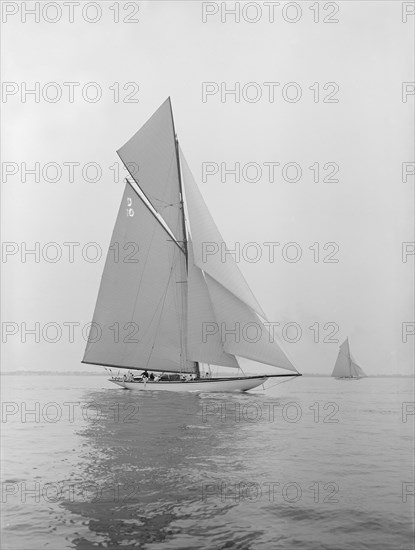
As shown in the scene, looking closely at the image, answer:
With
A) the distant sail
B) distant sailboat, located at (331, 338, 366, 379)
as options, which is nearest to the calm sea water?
the distant sail

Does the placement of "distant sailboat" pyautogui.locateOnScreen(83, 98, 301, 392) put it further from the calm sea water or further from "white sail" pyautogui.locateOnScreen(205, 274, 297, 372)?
the calm sea water

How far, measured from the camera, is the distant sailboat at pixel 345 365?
101 metres

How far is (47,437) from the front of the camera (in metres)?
18.2

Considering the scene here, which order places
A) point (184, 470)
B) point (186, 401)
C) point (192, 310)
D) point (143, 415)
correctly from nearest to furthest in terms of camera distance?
point (184, 470) → point (143, 415) → point (186, 401) → point (192, 310)

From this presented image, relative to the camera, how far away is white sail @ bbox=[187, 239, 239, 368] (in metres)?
37.3

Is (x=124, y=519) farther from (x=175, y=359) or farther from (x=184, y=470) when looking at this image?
(x=175, y=359)

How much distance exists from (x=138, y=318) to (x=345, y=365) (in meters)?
72.6

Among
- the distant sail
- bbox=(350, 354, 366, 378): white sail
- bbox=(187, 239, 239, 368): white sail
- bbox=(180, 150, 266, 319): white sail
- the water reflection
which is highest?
the distant sail

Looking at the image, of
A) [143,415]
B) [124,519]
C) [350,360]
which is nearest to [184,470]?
[124,519]

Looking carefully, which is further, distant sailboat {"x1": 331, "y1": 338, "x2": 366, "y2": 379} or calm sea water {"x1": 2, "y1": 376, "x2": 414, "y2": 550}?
distant sailboat {"x1": 331, "y1": 338, "x2": 366, "y2": 379}

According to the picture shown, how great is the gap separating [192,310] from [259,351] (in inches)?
237

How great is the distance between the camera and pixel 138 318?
4016 centimetres

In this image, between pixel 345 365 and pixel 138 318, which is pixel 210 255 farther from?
pixel 345 365

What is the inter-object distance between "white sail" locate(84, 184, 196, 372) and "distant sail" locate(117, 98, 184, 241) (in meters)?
4.91
